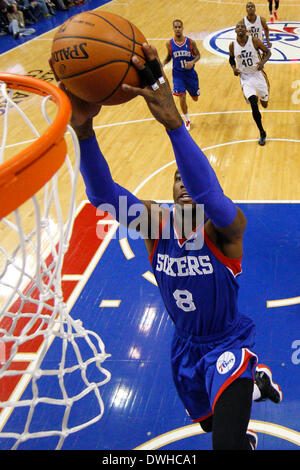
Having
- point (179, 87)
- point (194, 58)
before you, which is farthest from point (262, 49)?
point (179, 87)

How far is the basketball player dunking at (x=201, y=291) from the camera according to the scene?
7.59 feet

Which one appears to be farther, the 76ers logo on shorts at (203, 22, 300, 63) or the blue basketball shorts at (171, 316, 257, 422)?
the 76ers logo on shorts at (203, 22, 300, 63)

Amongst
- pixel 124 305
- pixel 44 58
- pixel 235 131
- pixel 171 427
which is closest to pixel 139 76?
pixel 171 427

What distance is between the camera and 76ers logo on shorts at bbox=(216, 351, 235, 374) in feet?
8.19

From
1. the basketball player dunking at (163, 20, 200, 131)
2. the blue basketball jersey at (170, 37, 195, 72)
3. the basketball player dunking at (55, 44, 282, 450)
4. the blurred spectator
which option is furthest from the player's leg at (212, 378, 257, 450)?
the blurred spectator

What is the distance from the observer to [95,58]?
6.70 feet

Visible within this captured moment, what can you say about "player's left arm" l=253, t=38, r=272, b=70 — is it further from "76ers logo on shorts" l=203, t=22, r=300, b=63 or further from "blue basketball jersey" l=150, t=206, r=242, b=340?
"blue basketball jersey" l=150, t=206, r=242, b=340

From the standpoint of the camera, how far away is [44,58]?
486 inches

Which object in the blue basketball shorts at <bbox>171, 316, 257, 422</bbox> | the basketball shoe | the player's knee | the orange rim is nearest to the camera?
the orange rim

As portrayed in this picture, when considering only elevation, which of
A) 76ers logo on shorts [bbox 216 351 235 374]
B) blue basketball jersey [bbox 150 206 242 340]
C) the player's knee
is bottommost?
the player's knee

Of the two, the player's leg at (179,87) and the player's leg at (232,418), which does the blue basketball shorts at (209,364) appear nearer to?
the player's leg at (232,418)

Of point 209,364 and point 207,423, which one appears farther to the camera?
point 207,423

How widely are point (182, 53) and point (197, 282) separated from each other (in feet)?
19.7

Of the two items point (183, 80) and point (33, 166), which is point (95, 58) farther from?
point (183, 80)
